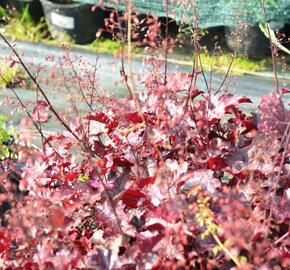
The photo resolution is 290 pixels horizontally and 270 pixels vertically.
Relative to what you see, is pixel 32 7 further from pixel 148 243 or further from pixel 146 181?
pixel 148 243

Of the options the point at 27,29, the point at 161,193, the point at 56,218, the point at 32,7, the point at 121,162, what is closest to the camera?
the point at 56,218

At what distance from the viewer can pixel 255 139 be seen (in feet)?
4.57

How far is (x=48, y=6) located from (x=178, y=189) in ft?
12.7

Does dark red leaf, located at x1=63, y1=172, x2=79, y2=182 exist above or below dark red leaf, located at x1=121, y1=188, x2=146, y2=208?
below

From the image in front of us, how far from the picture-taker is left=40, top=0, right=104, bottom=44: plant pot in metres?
4.82

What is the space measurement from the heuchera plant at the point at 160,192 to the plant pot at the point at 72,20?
3.32m

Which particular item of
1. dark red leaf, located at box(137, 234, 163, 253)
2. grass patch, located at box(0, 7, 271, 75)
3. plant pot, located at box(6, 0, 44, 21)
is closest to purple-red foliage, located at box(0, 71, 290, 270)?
dark red leaf, located at box(137, 234, 163, 253)

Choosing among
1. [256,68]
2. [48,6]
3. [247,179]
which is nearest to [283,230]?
[247,179]

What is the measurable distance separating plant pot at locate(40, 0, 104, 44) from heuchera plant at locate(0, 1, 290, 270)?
332 cm

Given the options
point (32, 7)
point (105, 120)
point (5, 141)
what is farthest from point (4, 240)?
point (32, 7)

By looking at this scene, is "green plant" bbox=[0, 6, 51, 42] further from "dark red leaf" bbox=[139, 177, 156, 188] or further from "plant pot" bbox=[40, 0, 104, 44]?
"dark red leaf" bbox=[139, 177, 156, 188]

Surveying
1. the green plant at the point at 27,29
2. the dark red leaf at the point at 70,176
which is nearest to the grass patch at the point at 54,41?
the green plant at the point at 27,29

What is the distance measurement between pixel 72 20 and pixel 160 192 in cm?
380

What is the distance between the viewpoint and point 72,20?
484cm
